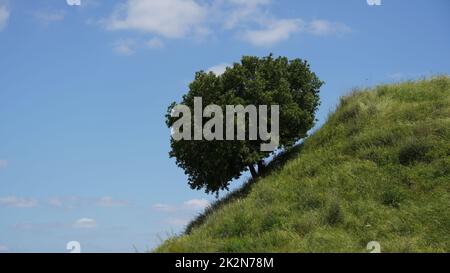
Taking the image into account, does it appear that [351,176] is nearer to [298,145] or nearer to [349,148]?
[349,148]

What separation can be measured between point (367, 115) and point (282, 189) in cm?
749

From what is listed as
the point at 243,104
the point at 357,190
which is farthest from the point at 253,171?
the point at 357,190

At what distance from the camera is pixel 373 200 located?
24.5 m

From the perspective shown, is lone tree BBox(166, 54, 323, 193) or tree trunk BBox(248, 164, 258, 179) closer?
lone tree BBox(166, 54, 323, 193)

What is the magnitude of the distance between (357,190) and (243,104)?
8944 mm

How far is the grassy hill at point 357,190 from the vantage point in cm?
2189

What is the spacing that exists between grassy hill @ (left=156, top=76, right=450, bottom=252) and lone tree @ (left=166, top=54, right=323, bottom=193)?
1.15m

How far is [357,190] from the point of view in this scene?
25.3 meters

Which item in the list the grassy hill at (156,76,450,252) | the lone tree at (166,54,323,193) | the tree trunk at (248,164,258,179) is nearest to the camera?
the grassy hill at (156,76,450,252)

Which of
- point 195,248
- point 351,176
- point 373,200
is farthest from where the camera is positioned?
point 351,176

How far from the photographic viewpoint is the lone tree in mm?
31719

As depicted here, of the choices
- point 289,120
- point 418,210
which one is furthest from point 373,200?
point 289,120

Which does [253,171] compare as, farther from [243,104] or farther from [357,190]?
[357,190]
